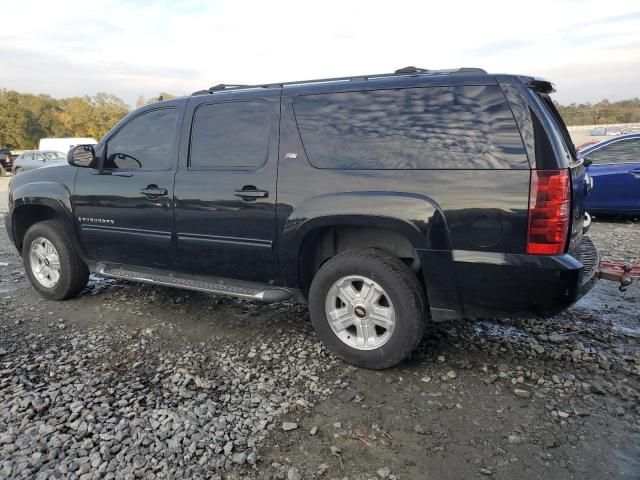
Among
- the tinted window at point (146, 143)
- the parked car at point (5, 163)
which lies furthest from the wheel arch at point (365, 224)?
the parked car at point (5, 163)

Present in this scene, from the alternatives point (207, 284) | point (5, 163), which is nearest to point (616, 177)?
point (207, 284)

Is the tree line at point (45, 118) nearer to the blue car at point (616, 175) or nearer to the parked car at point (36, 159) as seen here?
the parked car at point (36, 159)

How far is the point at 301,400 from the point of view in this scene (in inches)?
116

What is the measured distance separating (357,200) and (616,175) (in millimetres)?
6875

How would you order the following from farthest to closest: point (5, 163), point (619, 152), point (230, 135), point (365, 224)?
point (5, 163) < point (619, 152) < point (230, 135) < point (365, 224)

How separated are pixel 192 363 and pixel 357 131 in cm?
198

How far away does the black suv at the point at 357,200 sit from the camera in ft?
9.30

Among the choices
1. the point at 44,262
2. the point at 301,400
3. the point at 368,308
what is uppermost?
the point at 368,308

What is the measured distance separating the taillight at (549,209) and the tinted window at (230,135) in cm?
185

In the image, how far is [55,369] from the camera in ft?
11.1

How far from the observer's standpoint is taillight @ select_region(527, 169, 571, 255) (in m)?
2.73

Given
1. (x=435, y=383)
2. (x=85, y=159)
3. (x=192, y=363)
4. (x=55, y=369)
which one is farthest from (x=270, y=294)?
(x=85, y=159)

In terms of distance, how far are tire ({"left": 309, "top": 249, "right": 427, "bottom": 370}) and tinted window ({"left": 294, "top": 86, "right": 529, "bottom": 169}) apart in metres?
0.67

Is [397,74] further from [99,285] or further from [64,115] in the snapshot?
[64,115]
